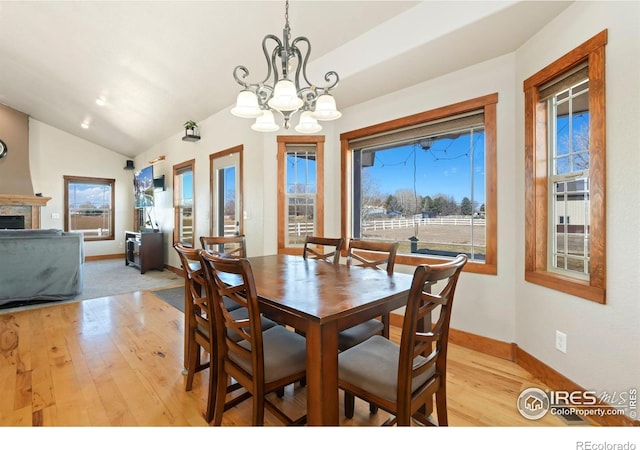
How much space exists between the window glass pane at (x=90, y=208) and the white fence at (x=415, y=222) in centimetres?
743

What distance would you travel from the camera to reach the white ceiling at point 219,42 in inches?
86.7

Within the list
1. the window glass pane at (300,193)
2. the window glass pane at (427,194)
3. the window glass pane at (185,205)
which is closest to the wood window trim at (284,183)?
the window glass pane at (300,193)

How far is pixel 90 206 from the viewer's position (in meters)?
7.78

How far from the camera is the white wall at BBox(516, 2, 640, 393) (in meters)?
1.57

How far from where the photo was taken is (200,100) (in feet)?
14.1

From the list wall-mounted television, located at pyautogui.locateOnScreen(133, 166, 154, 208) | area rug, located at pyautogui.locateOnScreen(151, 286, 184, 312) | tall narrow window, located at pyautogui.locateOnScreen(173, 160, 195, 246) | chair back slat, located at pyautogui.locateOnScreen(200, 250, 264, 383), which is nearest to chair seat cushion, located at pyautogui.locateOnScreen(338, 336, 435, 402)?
chair back slat, located at pyautogui.locateOnScreen(200, 250, 264, 383)

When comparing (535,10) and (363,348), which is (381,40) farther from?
(363,348)

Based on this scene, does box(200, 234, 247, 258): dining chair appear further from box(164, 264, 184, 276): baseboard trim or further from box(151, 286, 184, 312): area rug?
box(164, 264, 184, 276): baseboard trim

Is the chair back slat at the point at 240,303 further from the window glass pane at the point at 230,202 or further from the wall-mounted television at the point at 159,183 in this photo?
the wall-mounted television at the point at 159,183

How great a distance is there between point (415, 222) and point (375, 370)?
6.78 ft

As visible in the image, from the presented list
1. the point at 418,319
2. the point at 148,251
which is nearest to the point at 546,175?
the point at 418,319

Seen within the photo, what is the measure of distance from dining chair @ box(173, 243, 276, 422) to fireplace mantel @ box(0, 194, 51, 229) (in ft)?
22.1

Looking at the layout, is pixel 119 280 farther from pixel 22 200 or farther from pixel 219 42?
pixel 219 42

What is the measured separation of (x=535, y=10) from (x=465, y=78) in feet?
2.45
